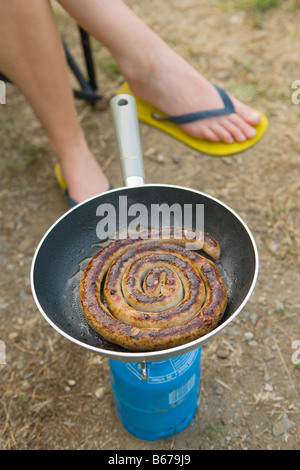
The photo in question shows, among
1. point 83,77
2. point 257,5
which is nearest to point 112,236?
point 83,77

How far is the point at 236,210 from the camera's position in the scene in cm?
338

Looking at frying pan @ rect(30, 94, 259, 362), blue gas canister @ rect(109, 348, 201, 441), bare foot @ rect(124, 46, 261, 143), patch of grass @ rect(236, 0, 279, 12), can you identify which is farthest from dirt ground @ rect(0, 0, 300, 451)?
frying pan @ rect(30, 94, 259, 362)

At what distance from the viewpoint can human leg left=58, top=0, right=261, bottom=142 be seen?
9.33 ft

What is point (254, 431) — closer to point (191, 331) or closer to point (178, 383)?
point (178, 383)

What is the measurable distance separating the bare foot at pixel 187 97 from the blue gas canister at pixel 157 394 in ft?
4.94

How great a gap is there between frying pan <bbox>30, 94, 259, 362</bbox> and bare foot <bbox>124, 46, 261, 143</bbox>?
0.83 m

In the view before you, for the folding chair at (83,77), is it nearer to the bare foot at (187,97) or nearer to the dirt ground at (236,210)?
the dirt ground at (236,210)

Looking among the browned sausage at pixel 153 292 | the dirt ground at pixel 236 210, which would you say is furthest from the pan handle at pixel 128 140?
the dirt ground at pixel 236 210

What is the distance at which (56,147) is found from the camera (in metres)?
3.05

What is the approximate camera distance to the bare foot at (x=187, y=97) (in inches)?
119

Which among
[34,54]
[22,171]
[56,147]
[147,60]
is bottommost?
[22,171]

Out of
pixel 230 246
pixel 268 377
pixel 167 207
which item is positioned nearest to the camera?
pixel 230 246
